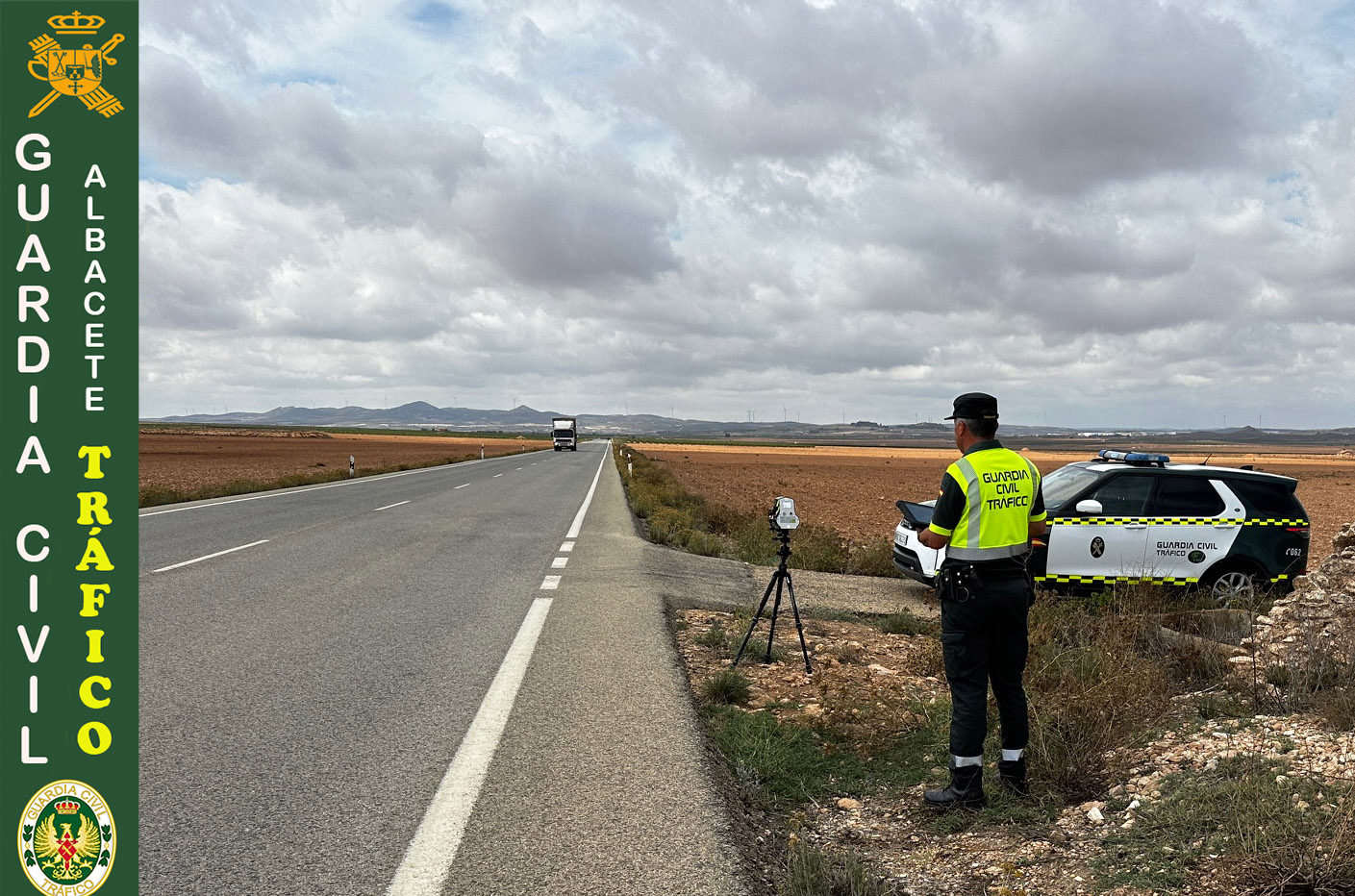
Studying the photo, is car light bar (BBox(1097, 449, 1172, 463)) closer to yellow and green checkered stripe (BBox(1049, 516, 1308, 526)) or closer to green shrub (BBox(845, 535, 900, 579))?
yellow and green checkered stripe (BBox(1049, 516, 1308, 526))

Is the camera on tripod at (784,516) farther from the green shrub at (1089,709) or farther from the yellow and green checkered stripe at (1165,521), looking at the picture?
the yellow and green checkered stripe at (1165,521)

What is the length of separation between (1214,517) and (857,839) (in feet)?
22.8

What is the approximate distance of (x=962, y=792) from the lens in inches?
160

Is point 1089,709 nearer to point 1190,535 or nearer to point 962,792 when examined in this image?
point 962,792

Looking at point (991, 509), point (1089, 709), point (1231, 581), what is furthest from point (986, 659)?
point (1231, 581)

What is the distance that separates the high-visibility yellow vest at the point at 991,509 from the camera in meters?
4.14

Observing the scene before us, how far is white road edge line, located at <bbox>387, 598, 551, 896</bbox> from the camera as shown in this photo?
3170mm

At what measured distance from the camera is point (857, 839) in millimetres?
3871

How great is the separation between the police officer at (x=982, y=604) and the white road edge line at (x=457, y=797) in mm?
2105

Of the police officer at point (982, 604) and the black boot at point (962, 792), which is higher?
the police officer at point (982, 604)

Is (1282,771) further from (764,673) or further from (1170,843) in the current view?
(764,673)

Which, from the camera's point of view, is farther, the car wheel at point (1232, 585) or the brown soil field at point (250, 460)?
the brown soil field at point (250, 460)

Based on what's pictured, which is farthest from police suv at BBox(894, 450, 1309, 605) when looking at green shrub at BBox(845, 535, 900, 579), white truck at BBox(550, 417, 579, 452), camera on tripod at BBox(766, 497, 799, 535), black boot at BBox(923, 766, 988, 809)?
white truck at BBox(550, 417, 579, 452)

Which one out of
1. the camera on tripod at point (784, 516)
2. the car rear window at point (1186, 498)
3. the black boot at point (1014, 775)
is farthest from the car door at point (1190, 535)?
the black boot at point (1014, 775)
